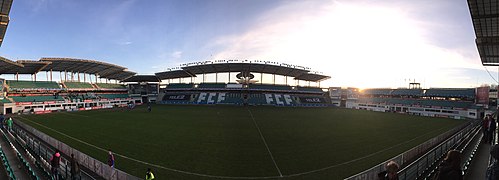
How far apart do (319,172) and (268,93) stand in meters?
59.9

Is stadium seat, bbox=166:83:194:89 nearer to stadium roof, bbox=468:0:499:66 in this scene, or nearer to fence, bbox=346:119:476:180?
fence, bbox=346:119:476:180

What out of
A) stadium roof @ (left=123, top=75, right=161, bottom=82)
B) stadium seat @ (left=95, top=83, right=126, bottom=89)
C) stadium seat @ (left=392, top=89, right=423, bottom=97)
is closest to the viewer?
stadium seat @ (left=392, top=89, right=423, bottom=97)

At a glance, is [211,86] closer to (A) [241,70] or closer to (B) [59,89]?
(A) [241,70]

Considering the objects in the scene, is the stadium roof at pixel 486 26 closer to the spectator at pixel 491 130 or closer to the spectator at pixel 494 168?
the spectator at pixel 491 130

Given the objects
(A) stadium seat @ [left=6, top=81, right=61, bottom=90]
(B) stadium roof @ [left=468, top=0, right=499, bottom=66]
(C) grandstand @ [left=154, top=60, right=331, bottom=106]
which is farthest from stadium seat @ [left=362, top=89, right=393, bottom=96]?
(A) stadium seat @ [left=6, top=81, right=61, bottom=90]

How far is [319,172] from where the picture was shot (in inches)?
422

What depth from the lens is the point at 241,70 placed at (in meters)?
65.7

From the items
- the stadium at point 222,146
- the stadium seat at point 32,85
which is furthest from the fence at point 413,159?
the stadium seat at point 32,85

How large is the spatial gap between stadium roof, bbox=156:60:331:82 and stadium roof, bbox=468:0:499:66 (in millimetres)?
42441

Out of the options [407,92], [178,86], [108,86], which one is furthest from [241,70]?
[407,92]

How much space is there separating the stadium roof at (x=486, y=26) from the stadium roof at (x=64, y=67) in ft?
188

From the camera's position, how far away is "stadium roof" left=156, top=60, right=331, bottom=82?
5998 cm

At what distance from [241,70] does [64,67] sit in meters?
43.3

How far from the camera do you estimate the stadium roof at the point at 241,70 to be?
59981 millimetres
